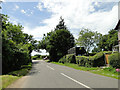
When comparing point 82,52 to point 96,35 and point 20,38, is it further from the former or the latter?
point 20,38

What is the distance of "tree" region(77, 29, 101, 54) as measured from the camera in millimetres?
41781

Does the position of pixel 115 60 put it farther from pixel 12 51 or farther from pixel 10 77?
pixel 12 51

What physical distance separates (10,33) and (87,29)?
2693cm

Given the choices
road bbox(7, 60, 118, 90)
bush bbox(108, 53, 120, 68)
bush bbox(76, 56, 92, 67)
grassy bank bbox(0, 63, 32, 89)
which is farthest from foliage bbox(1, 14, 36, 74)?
bush bbox(108, 53, 120, 68)

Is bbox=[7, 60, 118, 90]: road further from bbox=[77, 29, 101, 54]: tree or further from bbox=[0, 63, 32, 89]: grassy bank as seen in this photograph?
bbox=[77, 29, 101, 54]: tree

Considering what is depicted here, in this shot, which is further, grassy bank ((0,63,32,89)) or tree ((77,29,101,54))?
tree ((77,29,101,54))

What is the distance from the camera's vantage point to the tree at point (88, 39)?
41.8 meters

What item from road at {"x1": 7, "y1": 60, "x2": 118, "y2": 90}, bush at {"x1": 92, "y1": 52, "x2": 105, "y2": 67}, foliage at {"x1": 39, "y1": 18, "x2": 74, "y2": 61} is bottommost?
road at {"x1": 7, "y1": 60, "x2": 118, "y2": 90}

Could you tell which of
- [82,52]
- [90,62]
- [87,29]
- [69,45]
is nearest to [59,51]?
[69,45]

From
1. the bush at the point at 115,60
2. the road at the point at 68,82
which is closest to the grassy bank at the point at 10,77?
the road at the point at 68,82

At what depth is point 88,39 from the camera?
42250 millimetres

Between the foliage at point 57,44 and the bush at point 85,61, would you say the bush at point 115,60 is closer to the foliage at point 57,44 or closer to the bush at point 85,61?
the bush at point 85,61

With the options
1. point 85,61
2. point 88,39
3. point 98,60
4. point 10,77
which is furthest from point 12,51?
point 88,39

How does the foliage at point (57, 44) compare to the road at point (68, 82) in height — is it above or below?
above
